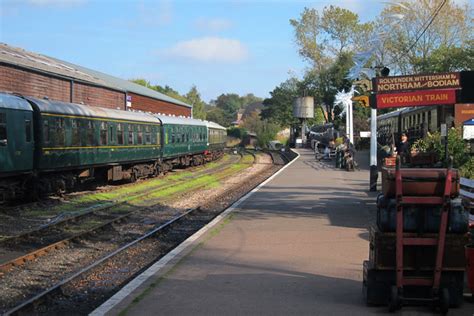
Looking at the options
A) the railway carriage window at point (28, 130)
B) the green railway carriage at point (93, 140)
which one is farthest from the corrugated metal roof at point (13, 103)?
the green railway carriage at point (93, 140)

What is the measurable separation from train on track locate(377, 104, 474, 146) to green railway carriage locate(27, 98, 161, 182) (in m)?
11.0

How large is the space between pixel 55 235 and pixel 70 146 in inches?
295

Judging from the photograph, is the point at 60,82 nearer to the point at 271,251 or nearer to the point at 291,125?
the point at 271,251

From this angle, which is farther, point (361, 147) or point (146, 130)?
point (361, 147)

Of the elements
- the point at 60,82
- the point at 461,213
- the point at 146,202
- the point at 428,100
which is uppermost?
the point at 60,82

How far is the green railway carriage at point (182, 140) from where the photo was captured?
3344 centimetres

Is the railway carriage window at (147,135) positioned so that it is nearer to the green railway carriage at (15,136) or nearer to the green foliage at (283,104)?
the green railway carriage at (15,136)

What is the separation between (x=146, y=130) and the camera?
96.3 ft

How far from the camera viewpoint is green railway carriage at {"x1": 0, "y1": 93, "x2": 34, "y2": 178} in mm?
15555

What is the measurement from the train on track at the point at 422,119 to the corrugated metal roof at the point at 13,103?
11.7m

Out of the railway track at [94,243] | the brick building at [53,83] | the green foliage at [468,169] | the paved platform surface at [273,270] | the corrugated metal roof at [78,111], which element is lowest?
the railway track at [94,243]

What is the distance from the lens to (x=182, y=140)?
122 feet

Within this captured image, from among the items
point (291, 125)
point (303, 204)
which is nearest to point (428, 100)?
point (303, 204)

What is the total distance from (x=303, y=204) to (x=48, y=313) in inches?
404
